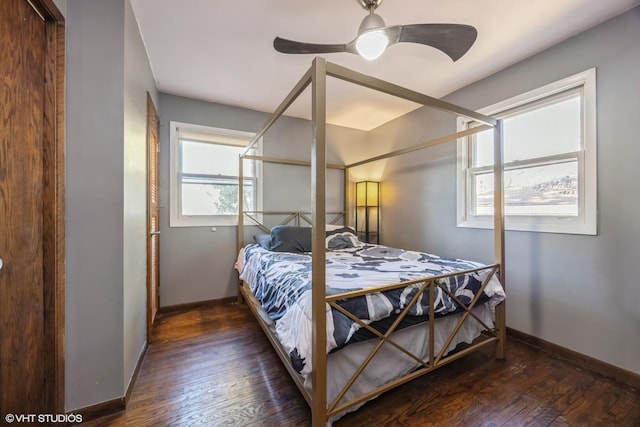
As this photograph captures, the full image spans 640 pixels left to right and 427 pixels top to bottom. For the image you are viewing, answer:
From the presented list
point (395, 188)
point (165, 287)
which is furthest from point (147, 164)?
point (395, 188)

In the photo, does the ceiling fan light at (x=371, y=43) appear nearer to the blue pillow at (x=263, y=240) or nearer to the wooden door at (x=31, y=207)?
the wooden door at (x=31, y=207)

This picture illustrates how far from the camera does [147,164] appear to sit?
200 cm

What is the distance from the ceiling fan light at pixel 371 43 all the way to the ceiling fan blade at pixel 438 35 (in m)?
0.04

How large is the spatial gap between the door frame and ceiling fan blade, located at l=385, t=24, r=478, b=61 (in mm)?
1728

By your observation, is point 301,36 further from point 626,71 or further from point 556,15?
point 626,71

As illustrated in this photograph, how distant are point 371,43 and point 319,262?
1.28m

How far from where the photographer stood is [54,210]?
1.25 m

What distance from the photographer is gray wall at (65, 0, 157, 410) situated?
1324 mm

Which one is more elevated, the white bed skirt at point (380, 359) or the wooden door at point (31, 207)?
the wooden door at point (31, 207)

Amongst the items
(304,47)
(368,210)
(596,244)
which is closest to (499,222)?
(596,244)

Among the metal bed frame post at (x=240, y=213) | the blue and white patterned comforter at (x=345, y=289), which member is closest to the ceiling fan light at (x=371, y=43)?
the blue and white patterned comforter at (x=345, y=289)

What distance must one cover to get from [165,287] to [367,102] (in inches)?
129

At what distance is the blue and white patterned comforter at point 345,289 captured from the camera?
50.2 inches

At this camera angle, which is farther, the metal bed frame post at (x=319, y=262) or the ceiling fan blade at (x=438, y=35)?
the ceiling fan blade at (x=438, y=35)
